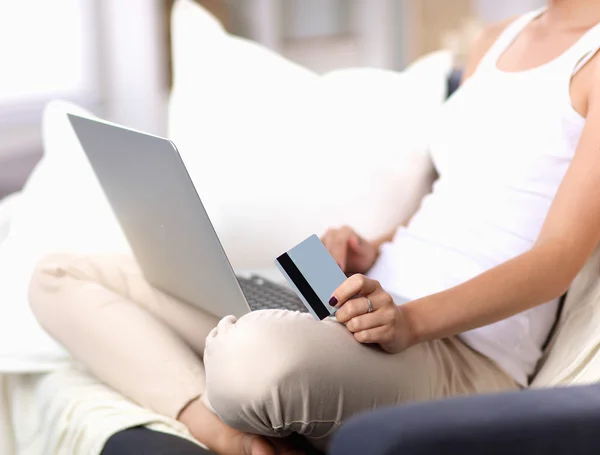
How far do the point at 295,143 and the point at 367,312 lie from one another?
0.61 meters

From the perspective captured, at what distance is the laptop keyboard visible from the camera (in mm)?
1036

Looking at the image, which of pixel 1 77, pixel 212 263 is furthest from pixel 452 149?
pixel 1 77

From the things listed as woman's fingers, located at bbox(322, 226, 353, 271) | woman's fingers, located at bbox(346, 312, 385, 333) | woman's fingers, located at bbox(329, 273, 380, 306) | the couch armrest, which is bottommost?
woman's fingers, located at bbox(322, 226, 353, 271)

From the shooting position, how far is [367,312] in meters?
0.84

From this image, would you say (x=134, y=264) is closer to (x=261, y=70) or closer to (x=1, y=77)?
(x=261, y=70)

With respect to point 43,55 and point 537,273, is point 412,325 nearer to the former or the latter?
point 537,273

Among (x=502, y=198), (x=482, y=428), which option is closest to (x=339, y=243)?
(x=502, y=198)

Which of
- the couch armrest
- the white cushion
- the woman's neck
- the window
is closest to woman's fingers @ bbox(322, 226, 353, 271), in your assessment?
the white cushion

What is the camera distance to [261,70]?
1.51 metres

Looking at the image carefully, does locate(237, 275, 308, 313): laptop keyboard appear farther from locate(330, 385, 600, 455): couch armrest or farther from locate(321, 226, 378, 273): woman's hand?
locate(330, 385, 600, 455): couch armrest

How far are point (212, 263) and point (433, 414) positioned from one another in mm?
418

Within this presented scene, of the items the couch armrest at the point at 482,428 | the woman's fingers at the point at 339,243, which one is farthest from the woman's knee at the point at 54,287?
the couch armrest at the point at 482,428

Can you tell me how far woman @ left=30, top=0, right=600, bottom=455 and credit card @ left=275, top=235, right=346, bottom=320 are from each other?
1 centimetres

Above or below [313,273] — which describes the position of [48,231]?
below
